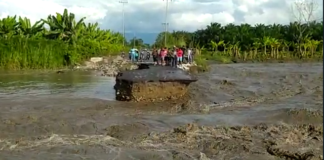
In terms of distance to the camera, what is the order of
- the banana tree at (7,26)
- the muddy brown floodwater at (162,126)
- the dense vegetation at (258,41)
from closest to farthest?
the muddy brown floodwater at (162,126), the banana tree at (7,26), the dense vegetation at (258,41)

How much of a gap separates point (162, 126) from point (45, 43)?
2332 cm

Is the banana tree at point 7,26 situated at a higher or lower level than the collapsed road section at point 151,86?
higher

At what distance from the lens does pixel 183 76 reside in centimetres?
1706

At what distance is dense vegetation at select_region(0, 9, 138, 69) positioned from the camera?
1270 inches

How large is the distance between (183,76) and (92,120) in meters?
5.60

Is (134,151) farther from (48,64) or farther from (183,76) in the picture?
(48,64)

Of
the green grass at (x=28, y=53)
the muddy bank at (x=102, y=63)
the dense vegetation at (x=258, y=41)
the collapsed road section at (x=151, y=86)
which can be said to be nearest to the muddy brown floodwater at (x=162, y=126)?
the collapsed road section at (x=151, y=86)

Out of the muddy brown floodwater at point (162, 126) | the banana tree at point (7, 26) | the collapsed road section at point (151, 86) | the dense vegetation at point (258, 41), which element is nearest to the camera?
the muddy brown floodwater at point (162, 126)

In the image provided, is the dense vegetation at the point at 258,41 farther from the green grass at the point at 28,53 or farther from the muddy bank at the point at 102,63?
the green grass at the point at 28,53

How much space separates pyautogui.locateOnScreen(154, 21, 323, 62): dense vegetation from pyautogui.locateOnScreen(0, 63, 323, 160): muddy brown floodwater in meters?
32.1

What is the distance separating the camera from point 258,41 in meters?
52.4

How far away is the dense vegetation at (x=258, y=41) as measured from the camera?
166 ft

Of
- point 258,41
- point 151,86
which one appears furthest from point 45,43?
point 258,41

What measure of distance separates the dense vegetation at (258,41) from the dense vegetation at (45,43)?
16.4m
